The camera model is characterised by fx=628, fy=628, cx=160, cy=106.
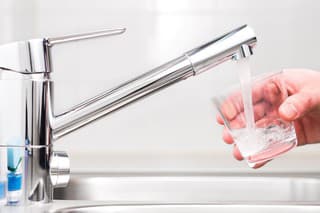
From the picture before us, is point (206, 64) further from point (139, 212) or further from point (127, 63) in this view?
point (127, 63)

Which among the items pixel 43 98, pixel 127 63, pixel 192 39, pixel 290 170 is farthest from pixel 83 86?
pixel 43 98

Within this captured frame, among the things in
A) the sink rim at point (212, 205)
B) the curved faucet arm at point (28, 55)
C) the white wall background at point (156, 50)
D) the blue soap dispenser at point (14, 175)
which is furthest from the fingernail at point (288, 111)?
the white wall background at point (156, 50)

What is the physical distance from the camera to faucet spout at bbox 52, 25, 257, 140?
0.80m

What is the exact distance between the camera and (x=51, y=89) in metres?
0.85

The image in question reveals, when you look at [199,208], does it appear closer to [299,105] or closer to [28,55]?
[299,105]

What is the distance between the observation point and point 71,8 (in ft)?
4.81

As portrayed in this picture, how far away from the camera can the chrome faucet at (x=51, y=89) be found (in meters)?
0.80

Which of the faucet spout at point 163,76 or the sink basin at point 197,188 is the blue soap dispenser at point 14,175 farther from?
the sink basin at point 197,188

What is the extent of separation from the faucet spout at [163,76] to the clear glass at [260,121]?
58 mm

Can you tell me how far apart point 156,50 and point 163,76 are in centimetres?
65

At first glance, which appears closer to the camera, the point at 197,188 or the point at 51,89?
the point at 51,89

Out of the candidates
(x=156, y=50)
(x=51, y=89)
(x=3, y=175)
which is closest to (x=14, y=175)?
(x=3, y=175)

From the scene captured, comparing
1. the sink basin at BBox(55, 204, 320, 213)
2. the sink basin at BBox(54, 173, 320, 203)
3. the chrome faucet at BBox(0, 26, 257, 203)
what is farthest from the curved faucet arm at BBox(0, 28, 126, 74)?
the sink basin at BBox(54, 173, 320, 203)

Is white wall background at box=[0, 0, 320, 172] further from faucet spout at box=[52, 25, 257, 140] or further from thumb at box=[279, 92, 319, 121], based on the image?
faucet spout at box=[52, 25, 257, 140]
